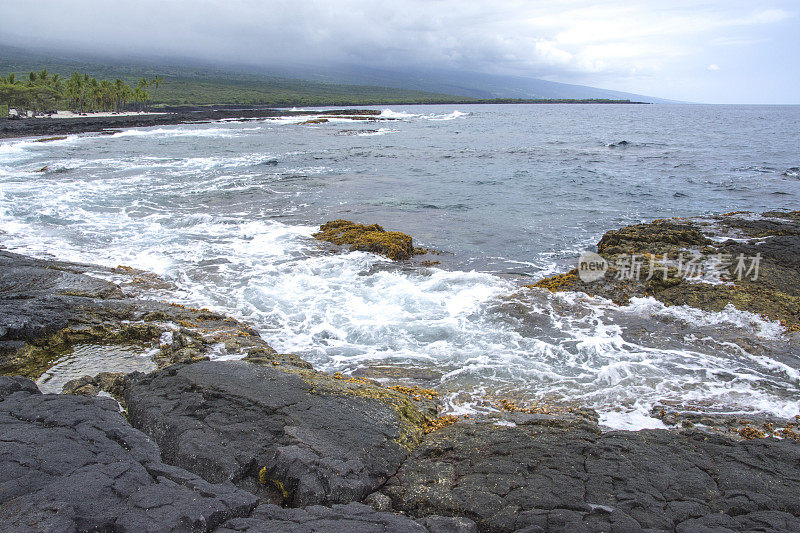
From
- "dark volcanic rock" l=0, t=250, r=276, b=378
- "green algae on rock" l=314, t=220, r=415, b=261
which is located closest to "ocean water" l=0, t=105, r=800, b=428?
"green algae on rock" l=314, t=220, r=415, b=261

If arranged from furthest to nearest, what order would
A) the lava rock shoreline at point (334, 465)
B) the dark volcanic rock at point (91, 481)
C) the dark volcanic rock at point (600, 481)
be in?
the dark volcanic rock at point (600, 481)
the lava rock shoreline at point (334, 465)
the dark volcanic rock at point (91, 481)

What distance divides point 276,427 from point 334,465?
1.07m

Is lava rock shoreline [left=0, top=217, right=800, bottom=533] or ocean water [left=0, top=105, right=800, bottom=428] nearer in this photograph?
lava rock shoreline [left=0, top=217, right=800, bottom=533]

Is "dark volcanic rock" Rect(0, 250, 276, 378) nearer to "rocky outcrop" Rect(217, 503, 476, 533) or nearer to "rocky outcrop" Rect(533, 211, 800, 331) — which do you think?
"rocky outcrop" Rect(217, 503, 476, 533)

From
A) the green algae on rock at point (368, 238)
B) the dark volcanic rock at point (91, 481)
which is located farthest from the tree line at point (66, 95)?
the dark volcanic rock at point (91, 481)

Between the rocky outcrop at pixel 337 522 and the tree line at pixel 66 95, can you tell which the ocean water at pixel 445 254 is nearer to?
the rocky outcrop at pixel 337 522

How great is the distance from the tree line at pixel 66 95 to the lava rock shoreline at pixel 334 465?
305 ft

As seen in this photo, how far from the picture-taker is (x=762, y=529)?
13.8 feet

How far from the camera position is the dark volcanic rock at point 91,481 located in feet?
12.4

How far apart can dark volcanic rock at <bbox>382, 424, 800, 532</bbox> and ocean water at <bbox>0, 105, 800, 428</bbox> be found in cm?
169

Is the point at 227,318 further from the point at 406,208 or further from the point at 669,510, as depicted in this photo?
the point at 406,208

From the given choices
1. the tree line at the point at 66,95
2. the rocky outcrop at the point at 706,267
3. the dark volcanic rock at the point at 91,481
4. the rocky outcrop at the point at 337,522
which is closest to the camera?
the dark volcanic rock at the point at 91,481

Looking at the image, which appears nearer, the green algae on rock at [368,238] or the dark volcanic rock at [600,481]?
the dark volcanic rock at [600,481]

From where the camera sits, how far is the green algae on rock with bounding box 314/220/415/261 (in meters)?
15.3
